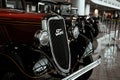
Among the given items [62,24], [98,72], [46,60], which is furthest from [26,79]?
[98,72]

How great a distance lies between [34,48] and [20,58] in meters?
0.29

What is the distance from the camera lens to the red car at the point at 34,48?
155 inches

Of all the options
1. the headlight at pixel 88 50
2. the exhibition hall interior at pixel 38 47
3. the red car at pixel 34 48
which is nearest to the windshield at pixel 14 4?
the exhibition hall interior at pixel 38 47

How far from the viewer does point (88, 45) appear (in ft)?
18.0

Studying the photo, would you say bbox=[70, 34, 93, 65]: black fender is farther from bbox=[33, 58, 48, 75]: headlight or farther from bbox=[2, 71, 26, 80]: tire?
bbox=[2, 71, 26, 80]: tire

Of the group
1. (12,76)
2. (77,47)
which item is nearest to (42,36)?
(12,76)

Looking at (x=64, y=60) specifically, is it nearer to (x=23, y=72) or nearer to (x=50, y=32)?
(x=50, y=32)

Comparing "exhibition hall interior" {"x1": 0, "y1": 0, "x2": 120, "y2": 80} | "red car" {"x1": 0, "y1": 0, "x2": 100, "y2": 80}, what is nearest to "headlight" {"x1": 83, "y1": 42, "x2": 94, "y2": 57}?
"exhibition hall interior" {"x1": 0, "y1": 0, "x2": 120, "y2": 80}

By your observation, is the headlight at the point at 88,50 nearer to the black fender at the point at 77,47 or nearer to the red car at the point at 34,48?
the black fender at the point at 77,47

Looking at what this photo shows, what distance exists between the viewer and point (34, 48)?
13.6ft

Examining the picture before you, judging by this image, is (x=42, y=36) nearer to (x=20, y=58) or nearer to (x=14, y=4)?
(x=20, y=58)

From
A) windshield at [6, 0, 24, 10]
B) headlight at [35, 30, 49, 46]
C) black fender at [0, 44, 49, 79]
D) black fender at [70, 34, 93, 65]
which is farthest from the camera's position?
windshield at [6, 0, 24, 10]

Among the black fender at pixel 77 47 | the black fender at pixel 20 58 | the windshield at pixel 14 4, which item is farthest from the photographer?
the windshield at pixel 14 4

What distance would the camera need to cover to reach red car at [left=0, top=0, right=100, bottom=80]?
3.93 meters
